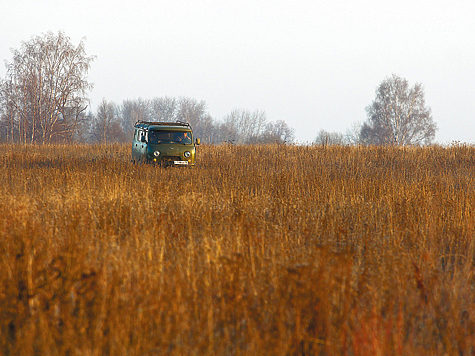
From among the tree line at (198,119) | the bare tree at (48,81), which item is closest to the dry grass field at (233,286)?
the bare tree at (48,81)

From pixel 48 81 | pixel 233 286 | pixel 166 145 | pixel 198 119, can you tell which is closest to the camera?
pixel 233 286

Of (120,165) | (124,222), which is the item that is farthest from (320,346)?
(120,165)

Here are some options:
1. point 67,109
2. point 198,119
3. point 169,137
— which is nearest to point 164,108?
point 198,119

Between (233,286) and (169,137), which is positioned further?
(169,137)

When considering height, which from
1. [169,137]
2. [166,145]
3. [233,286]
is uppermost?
[169,137]

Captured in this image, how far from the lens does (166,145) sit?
14.4m

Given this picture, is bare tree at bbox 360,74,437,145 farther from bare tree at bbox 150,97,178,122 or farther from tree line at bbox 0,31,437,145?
bare tree at bbox 150,97,178,122

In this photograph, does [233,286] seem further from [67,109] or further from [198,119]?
[198,119]

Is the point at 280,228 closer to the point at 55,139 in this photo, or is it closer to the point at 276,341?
the point at 276,341

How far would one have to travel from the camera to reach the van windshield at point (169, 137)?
1439cm

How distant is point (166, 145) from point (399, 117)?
39867 millimetres

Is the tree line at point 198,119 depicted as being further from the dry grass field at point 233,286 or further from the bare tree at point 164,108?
the dry grass field at point 233,286

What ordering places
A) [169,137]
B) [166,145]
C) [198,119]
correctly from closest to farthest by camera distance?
[166,145] → [169,137] → [198,119]

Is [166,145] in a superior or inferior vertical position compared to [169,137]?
inferior
